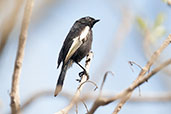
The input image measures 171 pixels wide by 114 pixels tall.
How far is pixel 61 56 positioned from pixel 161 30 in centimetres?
246

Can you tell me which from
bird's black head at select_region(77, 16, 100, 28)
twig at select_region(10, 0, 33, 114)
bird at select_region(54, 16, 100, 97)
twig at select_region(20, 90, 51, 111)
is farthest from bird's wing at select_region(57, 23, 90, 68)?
twig at select_region(20, 90, 51, 111)

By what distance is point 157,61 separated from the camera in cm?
220

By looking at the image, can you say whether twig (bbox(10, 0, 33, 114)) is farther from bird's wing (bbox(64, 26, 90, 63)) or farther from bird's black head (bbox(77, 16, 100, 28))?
bird's black head (bbox(77, 16, 100, 28))

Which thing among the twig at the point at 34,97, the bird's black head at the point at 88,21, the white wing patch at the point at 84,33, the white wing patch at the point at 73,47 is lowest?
the white wing patch at the point at 73,47

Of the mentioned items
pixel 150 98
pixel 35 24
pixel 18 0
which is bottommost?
pixel 150 98

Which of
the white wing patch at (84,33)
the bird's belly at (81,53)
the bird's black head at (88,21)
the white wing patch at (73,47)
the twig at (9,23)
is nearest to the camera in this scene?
the twig at (9,23)

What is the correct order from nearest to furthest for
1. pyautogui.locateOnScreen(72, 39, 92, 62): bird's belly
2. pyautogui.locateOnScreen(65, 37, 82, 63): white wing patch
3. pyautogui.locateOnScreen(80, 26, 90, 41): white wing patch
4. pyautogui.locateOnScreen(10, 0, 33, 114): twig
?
pyautogui.locateOnScreen(10, 0, 33, 114): twig → pyautogui.locateOnScreen(65, 37, 82, 63): white wing patch → pyautogui.locateOnScreen(72, 39, 92, 62): bird's belly → pyautogui.locateOnScreen(80, 26, 90, 41): white wing patch

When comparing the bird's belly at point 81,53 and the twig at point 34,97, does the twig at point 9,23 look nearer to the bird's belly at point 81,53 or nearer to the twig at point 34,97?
the twig at point 34,97

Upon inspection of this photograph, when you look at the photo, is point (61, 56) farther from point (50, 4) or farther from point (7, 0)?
point (7, 0)

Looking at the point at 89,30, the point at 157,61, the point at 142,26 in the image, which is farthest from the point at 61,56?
the point at 157,61

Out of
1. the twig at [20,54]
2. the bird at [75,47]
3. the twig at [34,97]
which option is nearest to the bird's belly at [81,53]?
the bird at [75,47]

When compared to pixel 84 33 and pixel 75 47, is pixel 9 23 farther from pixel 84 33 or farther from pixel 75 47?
pixel 84 33

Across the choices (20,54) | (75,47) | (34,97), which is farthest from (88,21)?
(34,97)

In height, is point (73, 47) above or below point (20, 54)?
below
